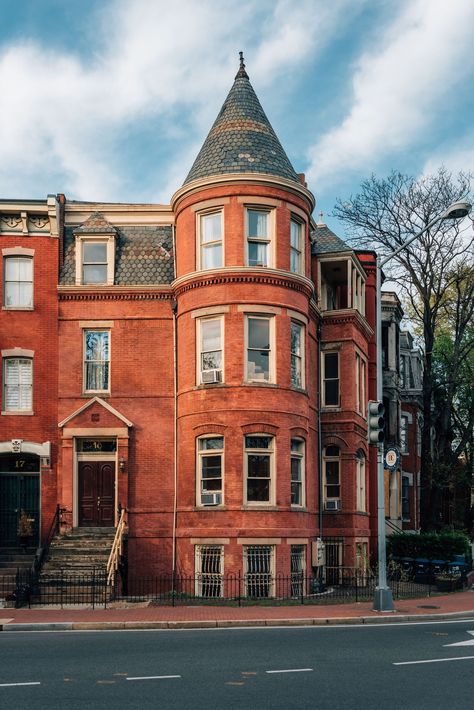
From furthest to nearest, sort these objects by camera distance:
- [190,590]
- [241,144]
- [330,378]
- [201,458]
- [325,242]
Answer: [325,242], [330,378], [241,144], [201,458], [190,590]

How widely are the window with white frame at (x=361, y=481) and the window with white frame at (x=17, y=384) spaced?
11450mm

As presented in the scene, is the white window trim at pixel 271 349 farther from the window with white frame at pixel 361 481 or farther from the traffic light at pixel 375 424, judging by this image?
the window with white frame at pixel 361 481

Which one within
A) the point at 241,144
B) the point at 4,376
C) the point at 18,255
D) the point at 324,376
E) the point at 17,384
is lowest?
the point at 17,384

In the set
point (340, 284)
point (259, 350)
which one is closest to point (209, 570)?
point (259, 350)

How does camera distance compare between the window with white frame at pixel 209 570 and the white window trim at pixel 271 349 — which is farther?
the white window trim at pixel 271 349

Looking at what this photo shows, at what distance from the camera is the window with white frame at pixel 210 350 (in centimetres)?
2608

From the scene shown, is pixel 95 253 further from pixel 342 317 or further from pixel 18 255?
pixel 342 317

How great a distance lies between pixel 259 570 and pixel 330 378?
836 centimetres

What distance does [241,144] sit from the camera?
27188 millimetres

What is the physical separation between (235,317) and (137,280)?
4234 millimetres

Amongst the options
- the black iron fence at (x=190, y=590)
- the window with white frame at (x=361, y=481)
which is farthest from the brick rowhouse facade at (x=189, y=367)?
the window with white frame at (x=361, y=481)

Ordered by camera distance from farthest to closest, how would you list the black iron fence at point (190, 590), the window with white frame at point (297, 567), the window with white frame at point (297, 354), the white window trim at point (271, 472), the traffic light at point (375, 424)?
the window with white frame at point (297, 354)
the window with white frame at point (297, 567)
the white window trim at point (271, 472)
the black iron fence at point (190, 590)
the traffic light at point (375, 424)

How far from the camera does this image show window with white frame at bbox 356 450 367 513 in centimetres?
3111

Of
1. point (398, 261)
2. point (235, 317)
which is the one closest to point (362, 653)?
point (235, 317)
